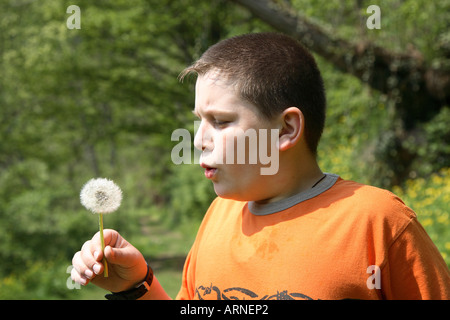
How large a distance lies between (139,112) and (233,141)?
1073 centimetres

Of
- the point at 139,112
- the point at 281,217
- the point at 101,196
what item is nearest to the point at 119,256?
the point at 101,196

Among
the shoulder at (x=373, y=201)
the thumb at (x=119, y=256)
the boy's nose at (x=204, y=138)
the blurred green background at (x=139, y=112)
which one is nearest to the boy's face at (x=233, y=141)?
the boy's nose at (x=204, y=138)

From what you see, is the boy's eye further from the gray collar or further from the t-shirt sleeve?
the t-shirt sleeve

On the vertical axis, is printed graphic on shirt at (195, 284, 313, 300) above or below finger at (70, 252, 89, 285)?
below

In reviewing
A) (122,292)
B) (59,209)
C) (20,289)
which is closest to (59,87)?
(59,209)

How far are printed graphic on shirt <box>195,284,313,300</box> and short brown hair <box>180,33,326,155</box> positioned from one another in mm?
396

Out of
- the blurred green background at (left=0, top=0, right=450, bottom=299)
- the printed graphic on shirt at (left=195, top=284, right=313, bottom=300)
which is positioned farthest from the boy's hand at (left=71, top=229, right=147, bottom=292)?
the blurred green background at (left=0, top=0, right=450, bottom=299)

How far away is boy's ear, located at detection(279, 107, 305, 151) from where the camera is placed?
1212 millimetres

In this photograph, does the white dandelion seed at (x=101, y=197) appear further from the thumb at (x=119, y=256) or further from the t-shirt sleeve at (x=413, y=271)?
the t-shirt sleeve at (x=413, y=271)

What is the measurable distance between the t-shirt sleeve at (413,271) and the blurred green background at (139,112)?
418 centimetres

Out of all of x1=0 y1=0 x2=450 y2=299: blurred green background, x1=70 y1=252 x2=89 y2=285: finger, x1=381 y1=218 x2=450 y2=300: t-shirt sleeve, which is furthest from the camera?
x1=0 y1=0 x2=450 y2=299: blurred green background

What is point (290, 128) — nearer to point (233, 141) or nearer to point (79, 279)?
point (233, 141)
